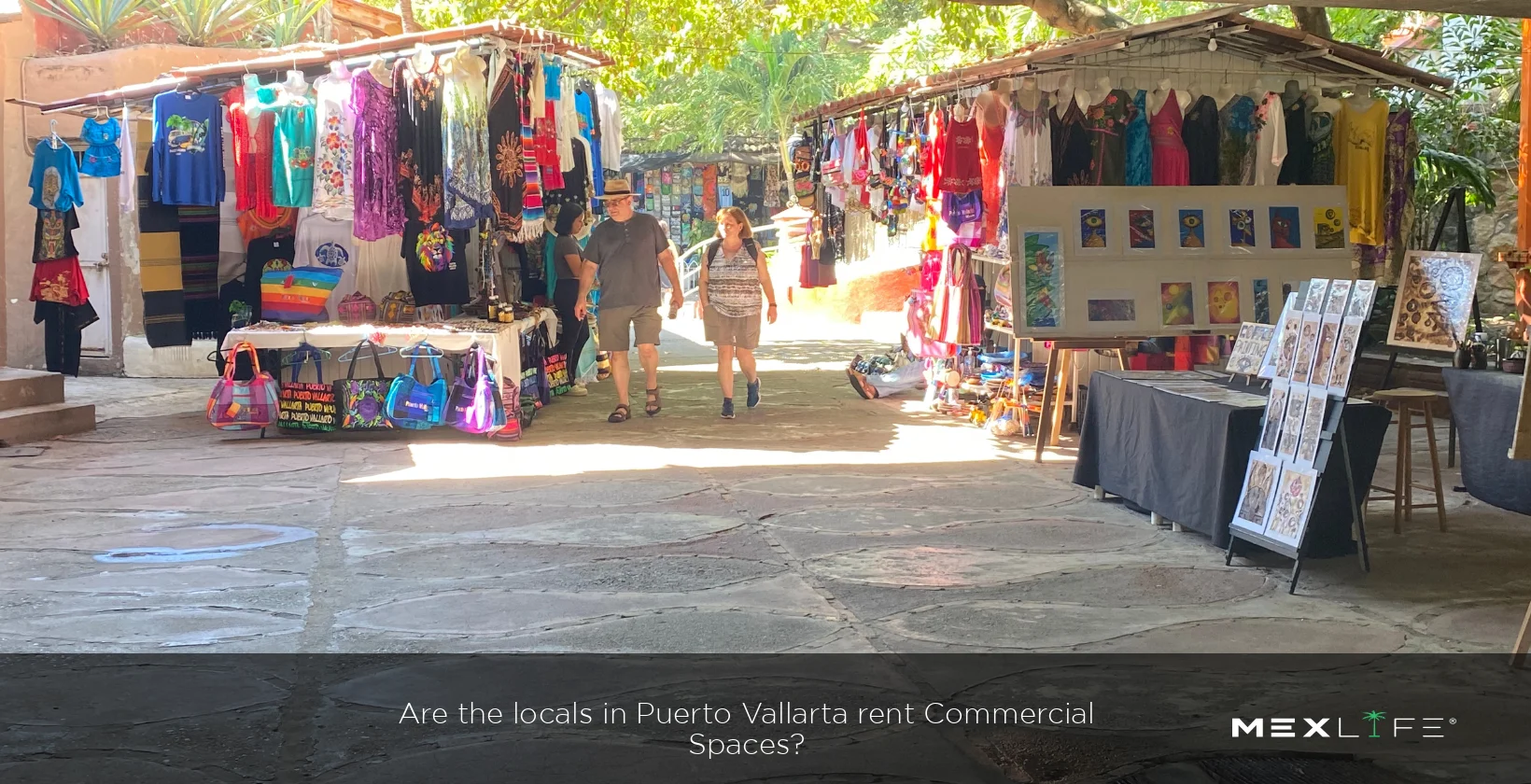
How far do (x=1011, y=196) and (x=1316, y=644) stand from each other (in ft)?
12.9

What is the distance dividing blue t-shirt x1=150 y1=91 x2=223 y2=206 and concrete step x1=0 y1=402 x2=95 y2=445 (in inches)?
63.3

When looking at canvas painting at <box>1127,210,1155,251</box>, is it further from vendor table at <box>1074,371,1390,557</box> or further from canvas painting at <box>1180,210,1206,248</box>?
vendor table at <box>1074,371,1390,557</box>

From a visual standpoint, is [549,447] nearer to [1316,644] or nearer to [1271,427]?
[1271,427]

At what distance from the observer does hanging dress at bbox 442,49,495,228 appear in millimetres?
9156

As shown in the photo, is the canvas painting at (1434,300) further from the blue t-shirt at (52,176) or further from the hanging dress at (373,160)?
the blue t-shirt at (52,176)

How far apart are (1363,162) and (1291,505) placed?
14.5 feet

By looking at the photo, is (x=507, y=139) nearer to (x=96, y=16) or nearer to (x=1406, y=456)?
(x=1406, y=456)

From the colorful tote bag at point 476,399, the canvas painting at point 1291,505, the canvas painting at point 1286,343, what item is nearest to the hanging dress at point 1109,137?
the canvas painting at point 1286,343

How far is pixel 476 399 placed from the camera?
9.31m

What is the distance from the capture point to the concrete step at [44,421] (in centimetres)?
946

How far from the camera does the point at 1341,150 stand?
9.23 metres

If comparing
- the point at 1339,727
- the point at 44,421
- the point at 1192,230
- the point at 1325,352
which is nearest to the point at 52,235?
the point at 44,421

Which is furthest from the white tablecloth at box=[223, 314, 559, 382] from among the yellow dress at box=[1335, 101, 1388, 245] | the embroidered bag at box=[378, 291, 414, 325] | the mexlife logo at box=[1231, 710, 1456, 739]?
the mexlife logo at box=[1231, 710, 1456, 739]

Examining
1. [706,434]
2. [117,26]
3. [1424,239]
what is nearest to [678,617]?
[706,434]
